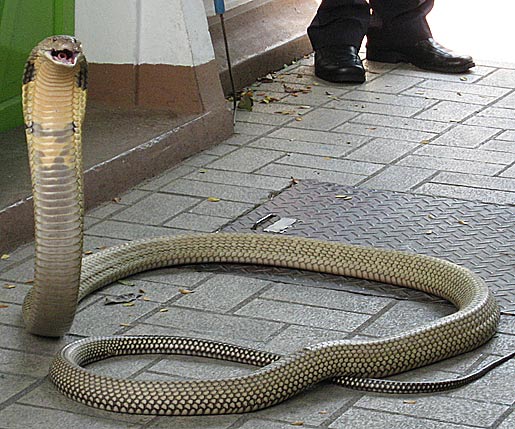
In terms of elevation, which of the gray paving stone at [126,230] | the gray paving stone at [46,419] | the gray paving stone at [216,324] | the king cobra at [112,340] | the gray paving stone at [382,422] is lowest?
the gray paving stone at [126,230]

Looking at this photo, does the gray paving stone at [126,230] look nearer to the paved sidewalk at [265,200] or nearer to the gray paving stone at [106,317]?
the paved sidewalk at [265,200]

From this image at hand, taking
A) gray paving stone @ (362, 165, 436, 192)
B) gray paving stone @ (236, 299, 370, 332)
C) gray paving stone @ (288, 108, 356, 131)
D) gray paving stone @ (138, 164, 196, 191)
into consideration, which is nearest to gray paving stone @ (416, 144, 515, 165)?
gray paving stone @ (362, 165, 436, 192)

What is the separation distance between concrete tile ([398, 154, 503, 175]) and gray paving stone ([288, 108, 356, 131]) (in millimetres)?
614

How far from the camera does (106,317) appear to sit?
3.97 metres

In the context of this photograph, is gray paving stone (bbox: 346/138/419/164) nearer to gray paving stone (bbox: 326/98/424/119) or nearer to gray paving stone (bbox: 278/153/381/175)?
gray paving stone (bbox: 278/153/381/175)

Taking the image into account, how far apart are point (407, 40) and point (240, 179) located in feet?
7.48

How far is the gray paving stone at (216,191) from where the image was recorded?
5.07 meters

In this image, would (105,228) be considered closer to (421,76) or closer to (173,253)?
(173,253)

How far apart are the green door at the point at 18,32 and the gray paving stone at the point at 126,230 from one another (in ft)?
3.01

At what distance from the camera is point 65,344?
3.75m

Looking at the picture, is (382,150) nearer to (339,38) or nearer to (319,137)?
(319,137)

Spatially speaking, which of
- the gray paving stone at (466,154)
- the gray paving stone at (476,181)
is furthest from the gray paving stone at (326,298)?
the gray paving stone at (466,154)

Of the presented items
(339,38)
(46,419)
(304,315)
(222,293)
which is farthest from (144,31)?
(46,419)

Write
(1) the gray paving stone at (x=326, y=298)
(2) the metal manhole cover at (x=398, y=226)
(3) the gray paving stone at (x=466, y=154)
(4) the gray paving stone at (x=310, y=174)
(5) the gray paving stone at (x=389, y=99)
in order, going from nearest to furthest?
1. (1) the gray paving stone at (x=326, y=298)
2. (2) the metal manhole cover at (x=398, y=226)
3. (4) the gray paving stone at (x=310, y=174)
4. (3) the gray paving stone at (x=466, y=154)
5. (5) the gray paving stone at (x=389, y=99)
